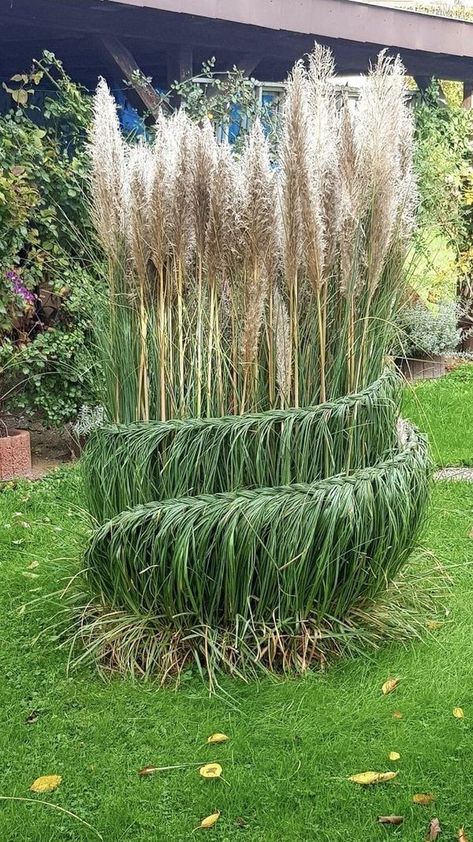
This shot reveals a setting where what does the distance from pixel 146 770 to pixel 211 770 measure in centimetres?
19

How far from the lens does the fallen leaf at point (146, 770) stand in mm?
2408

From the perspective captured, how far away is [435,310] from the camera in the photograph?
783cm

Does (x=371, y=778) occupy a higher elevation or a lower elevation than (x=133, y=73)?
lower

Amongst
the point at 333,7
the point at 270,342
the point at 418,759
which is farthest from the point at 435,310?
the point at 418,759

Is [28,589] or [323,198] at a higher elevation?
[323,198]

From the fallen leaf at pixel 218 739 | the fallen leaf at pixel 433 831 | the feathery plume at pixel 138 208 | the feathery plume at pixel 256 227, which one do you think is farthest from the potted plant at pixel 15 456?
the fallen leaf at pixel 433 831

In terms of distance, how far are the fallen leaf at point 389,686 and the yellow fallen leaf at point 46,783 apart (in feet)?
3.53

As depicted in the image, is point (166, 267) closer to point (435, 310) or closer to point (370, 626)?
point (370, 626)

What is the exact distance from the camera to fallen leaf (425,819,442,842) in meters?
2.15

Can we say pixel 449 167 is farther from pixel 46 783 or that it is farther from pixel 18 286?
pixel 46 783

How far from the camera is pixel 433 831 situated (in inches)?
85.4

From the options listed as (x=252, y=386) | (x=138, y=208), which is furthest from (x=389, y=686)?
(x=138, y=208)

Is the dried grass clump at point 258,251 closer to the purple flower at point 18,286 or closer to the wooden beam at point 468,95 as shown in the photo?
the purple flower at point 18,286

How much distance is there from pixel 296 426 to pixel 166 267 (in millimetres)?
737
